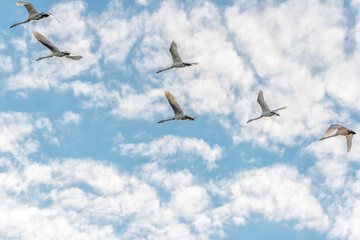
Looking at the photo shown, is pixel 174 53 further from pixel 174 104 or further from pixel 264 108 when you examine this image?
pixel 264 108

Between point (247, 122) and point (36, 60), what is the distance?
28729mm

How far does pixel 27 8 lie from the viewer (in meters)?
54.1

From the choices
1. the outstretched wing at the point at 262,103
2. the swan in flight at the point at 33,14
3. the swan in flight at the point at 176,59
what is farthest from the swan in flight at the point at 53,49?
the outstretched wing at the point at 262,103

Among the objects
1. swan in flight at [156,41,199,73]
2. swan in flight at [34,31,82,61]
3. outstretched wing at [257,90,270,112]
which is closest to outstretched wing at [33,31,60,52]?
swan in flight at [34,31,82,61]

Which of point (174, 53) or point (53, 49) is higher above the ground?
point (174, 53)

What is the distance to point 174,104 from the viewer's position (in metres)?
55.2

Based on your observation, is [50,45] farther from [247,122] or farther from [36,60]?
[247,122]

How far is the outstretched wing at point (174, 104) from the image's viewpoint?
53.5 m

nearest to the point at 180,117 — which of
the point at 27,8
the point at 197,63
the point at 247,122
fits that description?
the point at 197,63

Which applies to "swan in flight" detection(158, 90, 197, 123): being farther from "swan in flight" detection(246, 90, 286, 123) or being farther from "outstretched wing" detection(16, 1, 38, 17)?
"outstretched wing" detection(16, 1, 38, 17)

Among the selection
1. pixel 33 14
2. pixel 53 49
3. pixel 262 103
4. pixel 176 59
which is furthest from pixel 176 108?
pixel 33 14

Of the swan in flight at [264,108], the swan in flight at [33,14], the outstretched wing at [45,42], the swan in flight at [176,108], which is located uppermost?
the swan in flight at [264,108]

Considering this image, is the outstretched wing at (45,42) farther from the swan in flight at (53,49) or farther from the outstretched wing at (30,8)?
the outstretched wing at (30,8)

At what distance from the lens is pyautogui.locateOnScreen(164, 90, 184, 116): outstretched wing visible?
53.5 m
